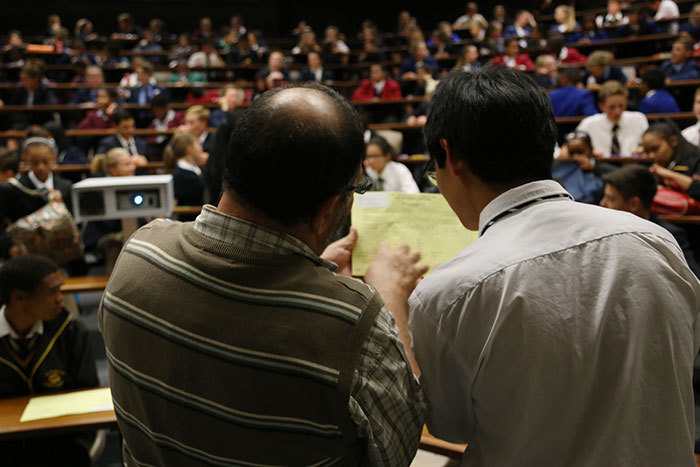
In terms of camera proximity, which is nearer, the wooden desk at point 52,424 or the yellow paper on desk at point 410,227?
the yellow paper on desk at point 410,227

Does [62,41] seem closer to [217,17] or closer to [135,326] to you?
[217,17]

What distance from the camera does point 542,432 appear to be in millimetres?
798

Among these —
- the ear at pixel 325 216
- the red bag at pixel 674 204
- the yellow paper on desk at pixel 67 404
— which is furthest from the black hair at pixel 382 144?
the ear at pixel 325 216

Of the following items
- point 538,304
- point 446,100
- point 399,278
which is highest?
point 446,100

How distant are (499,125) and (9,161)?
3775 millimetres

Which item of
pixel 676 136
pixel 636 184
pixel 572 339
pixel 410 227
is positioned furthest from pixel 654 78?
pixel 572 339

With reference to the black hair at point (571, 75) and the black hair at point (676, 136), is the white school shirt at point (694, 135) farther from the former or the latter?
the black hair at point (571, 75)

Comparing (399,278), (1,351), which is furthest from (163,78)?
(399,278)

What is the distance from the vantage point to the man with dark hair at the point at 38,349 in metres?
1.97

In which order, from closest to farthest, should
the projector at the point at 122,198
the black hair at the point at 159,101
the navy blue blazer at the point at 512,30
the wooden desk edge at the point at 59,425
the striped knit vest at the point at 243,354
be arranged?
1. the striped knit vest at the point at 243,354
2. the wooden desk edge at the point at 59,425
3. the projector at the point at 122,198
4. the black hair at the point at 159,101
5. the navy blue blazer at the point at 512,30

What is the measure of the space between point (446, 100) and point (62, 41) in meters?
10.7

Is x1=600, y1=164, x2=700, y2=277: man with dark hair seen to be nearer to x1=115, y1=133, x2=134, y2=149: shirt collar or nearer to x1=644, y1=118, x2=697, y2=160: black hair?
x1=644, y1=118, x2=697, y2=160: black hair

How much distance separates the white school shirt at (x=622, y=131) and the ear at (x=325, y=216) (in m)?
4.16

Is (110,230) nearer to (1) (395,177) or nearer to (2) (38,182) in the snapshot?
(2) (38,182)
